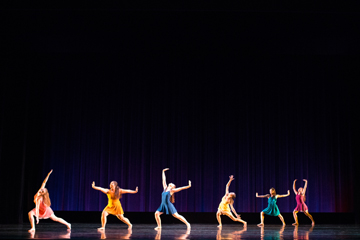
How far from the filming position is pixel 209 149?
42.3 ft

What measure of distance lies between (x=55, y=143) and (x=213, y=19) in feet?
20.5

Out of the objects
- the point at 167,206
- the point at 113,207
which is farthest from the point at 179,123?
the point at 113,207

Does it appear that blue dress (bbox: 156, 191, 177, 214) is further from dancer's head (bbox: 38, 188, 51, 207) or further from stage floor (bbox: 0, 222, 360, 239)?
dancer's head (bbox: 38, 188, 51, 207)

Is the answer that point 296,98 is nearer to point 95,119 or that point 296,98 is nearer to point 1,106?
point 95,119

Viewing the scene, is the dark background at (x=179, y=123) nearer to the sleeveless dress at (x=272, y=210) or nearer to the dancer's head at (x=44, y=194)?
the sleeveless dress at (x=272, y=210)

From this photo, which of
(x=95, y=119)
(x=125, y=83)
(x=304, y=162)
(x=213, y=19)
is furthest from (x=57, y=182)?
(x=304, y=162)

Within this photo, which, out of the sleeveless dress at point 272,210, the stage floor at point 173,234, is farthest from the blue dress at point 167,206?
the sleeveless dress at point 272,210

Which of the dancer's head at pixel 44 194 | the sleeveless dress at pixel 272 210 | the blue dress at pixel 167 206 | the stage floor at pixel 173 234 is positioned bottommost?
the stage floor at pixel 173 234

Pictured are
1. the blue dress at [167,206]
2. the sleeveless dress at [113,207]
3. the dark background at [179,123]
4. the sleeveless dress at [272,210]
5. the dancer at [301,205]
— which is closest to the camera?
the sleeveless dress at [113,207]

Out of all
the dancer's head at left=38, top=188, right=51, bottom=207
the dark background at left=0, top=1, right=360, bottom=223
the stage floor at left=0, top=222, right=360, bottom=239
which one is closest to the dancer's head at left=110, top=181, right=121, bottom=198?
the stage floor at left=0, top=222, right=360, bottom=239

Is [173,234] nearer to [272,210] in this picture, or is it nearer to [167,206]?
[167,206]

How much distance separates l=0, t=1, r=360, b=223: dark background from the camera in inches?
472

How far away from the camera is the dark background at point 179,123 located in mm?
11992

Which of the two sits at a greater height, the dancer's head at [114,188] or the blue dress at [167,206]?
the dancer's head at [114,188]
